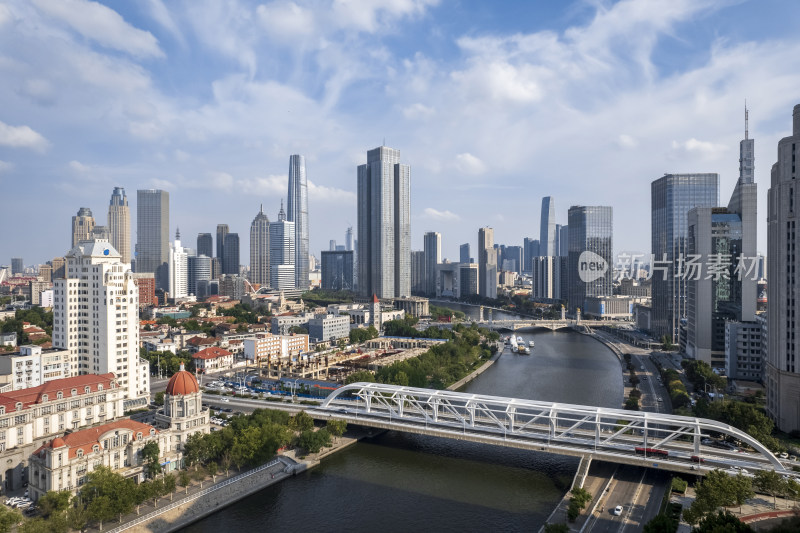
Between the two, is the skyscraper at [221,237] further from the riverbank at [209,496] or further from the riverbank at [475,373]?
the riverbank at [209,496]

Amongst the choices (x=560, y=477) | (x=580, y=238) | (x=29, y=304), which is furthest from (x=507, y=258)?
(x=560, y=477)

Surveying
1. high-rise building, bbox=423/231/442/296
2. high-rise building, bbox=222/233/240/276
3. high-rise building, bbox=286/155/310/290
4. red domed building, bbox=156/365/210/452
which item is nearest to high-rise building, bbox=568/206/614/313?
high-rise building, bbox=423/231/442/296

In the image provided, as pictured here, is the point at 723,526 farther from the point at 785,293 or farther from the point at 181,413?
the point at 181,413

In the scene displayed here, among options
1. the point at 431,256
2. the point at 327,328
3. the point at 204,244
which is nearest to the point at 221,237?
the point at 204,244

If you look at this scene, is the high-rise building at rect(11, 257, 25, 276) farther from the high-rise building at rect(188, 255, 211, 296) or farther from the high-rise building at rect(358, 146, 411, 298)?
the high-rise building at rect(358, 146, 411, 298)

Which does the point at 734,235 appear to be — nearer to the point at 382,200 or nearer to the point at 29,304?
the point at 382,200

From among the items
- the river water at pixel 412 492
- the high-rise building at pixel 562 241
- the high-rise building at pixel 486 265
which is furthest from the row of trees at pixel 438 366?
the high-rise building at pixel 562 241
